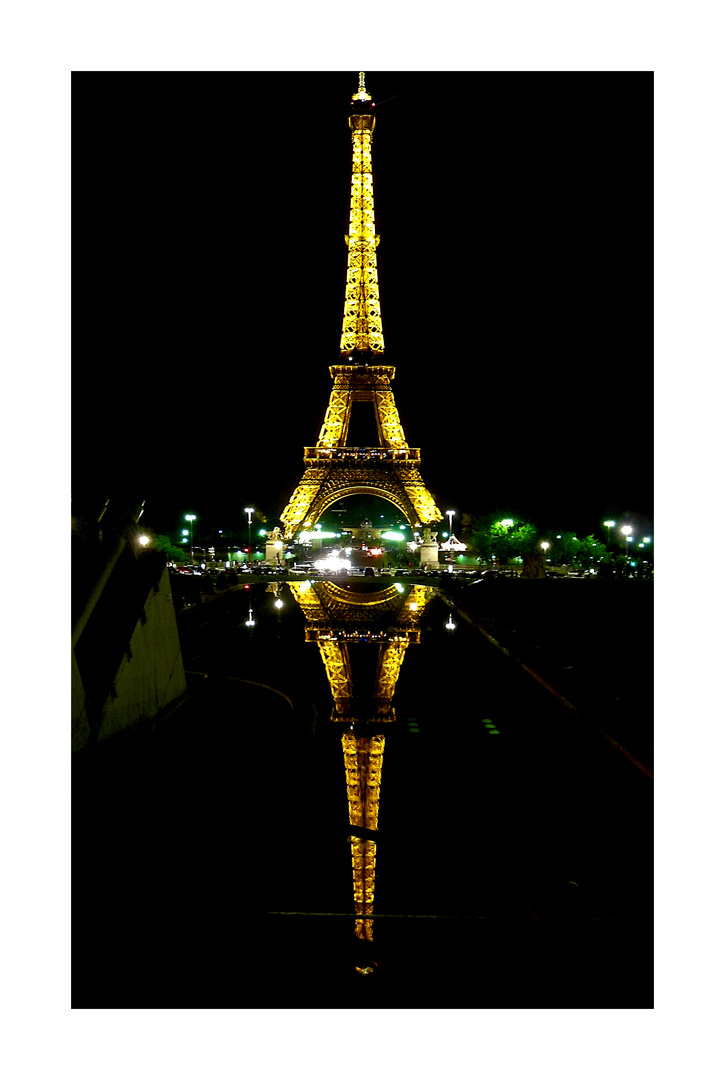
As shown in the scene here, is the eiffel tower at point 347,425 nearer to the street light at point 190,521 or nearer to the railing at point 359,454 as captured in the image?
the railing at point 359,454

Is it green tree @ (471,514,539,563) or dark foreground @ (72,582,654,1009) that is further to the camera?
green tree @ (471,514,539,563)

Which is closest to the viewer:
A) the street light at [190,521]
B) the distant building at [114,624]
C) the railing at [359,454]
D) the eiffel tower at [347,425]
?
the distant building at [114,624]

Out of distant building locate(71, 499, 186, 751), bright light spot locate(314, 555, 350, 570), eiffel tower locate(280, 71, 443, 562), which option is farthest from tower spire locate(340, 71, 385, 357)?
distant building locate(71, 499, 186, 751)

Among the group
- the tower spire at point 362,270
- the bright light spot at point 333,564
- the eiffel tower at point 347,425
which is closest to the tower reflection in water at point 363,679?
the bright light spot at point 333,564

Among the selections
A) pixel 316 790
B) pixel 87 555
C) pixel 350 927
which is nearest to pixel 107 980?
pixel 350 927

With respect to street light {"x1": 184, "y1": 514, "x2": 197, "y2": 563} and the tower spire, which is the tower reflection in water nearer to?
street light {"x1": 184, "y1": 514, "x2": 197, "y2": 563}

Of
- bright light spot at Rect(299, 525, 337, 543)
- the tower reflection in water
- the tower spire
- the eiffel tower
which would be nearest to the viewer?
the tower reflection in water
